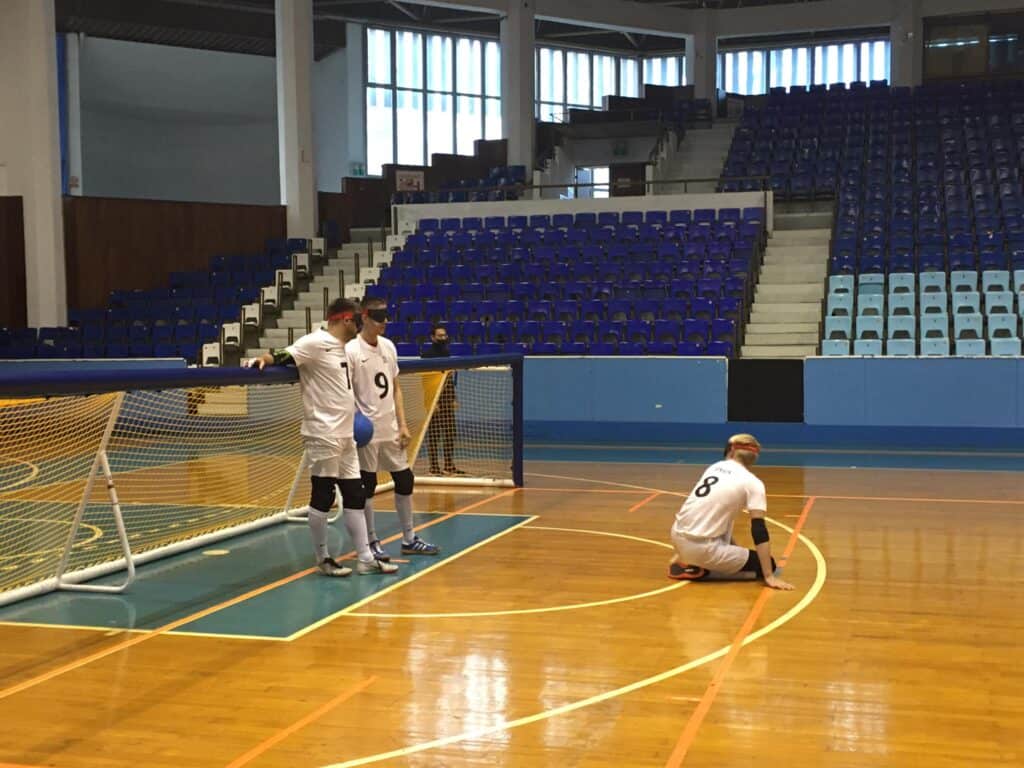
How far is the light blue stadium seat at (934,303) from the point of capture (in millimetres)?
20062

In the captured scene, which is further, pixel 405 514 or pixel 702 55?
pixel 702 55

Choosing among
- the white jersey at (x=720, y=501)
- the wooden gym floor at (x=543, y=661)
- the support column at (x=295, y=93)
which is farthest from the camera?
the support column at (x=295, y=93)

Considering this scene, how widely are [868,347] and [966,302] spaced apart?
7.04ft

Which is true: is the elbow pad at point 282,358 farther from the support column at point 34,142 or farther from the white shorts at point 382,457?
the support column at point 34,142

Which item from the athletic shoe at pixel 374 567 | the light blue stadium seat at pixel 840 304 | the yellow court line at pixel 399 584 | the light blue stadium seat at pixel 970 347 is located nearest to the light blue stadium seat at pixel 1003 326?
the light blue stadium seat at pixel 970 347

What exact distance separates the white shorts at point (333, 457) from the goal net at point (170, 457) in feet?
2.01

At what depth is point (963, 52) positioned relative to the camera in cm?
3447

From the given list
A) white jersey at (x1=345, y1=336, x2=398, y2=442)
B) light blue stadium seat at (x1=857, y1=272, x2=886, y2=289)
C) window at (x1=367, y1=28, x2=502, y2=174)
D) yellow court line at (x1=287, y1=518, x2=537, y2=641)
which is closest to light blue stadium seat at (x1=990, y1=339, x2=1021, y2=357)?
light blue stadium seat at (x1=857, y1=272, x2=886, y2=289)

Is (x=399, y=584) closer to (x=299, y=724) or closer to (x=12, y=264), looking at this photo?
(x=299, y=724)

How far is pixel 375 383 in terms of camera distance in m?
9.02

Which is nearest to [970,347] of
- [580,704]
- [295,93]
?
[580,704]

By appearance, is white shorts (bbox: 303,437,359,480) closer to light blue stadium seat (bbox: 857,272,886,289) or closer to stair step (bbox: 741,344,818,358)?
stair step (bbox: 741,344,818,358)

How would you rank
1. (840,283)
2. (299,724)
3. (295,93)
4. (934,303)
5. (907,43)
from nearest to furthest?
(299,724)
(934,303)
(840,283)
(295,93)
(907,43)

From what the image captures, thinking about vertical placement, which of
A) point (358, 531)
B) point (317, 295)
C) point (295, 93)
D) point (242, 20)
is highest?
point (242, 20)
